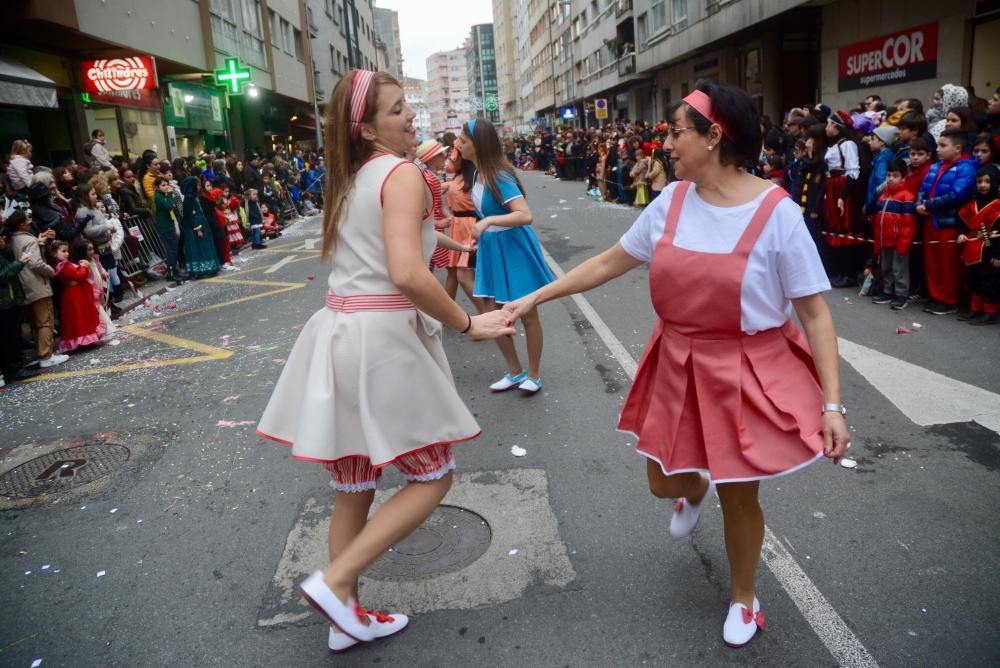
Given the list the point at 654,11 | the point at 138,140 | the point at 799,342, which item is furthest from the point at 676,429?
the point at 654,11

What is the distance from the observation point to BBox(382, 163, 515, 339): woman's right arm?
2312mm

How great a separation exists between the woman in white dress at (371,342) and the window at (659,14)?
3174 cm

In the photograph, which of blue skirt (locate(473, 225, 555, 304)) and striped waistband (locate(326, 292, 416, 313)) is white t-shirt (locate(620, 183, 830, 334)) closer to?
striped waistband (locate(326, 292, 416, 313))

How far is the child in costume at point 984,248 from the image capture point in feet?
22.1

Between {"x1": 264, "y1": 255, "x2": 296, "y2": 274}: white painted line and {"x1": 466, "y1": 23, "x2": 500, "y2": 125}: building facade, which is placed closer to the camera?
{"x1": 264, "y1": 255, "x2": 296, "y2": 274}: white painted line

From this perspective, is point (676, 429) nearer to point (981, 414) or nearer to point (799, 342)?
point (799, 342)

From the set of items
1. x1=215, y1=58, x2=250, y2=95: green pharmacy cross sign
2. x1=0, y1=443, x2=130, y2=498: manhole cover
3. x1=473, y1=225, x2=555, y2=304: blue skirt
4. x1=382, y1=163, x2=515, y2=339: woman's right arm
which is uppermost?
x1=215, y1=58, x2=250, y2=95: green pharmacy cross sign

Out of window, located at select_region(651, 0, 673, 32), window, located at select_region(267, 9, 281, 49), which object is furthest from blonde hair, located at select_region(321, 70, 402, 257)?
window, located at select_region(267, 9, 281, 49)

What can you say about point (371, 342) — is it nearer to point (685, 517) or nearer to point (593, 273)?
point (593, 273)

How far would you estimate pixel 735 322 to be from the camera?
7.92ft

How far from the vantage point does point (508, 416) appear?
17.0 feet

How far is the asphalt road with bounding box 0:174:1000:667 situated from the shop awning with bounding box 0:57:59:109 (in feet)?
27.5

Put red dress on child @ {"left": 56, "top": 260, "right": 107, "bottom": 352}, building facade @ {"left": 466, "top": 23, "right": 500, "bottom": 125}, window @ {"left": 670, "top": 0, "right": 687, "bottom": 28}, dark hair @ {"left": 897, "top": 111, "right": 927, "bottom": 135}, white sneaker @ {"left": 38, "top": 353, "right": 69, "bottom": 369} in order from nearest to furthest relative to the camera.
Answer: white sneaker @ {"left": 38, "top": 353, "right": 69, "bottom": 369}
dark hair @ {"left": 897, "top": 111, "right": 927, "bottom": 135}
red dress on child @ {"left": 56, "top": 260, "right": 107, "bottom": 352}
window @ {"left": 670, "top": 0, "right": 687, "bottom": 28}
building facade @ {"left": 466, "top": 23, "right": 500, "bottom": 125}

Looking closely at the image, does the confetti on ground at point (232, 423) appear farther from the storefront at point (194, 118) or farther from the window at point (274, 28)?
the window at point (274, 28)
